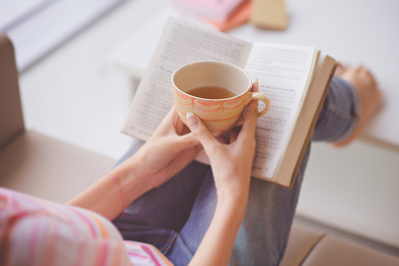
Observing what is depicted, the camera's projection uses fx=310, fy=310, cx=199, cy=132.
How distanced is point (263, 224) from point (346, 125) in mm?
395

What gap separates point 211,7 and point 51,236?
1027mm

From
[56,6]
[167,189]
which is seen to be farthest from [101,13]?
[167,189]

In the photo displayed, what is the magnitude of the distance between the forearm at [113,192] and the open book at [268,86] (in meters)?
0.10

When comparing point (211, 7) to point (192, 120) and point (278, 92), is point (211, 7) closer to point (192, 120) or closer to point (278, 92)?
point (278, 92)

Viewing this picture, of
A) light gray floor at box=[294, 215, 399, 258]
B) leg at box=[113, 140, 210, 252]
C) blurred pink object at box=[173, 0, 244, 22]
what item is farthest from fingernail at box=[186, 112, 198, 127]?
light gray floor at box=[294, 215, 399, 258]

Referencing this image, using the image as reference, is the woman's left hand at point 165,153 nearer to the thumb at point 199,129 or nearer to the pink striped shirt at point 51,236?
the thumb at point 199,129

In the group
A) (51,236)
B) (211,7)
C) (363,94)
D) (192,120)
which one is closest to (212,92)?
(192,120)

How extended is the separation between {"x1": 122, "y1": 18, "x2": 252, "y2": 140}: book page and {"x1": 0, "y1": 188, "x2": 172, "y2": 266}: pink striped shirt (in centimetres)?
41

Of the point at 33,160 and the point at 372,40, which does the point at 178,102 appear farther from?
the point at 372,40

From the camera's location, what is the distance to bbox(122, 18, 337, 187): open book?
58 centimetres

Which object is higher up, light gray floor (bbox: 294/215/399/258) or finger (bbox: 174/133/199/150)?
finger (bbox: 174/133/199/150)

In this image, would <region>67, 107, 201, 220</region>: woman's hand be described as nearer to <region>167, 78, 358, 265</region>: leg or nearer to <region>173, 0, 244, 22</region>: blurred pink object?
<region>167, 78, 358, 265</region>: leg

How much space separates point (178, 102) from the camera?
0.51 metres

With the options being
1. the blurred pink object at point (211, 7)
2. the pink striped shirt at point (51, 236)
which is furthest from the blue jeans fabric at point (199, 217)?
the blurred pink object at point (211, 7)
